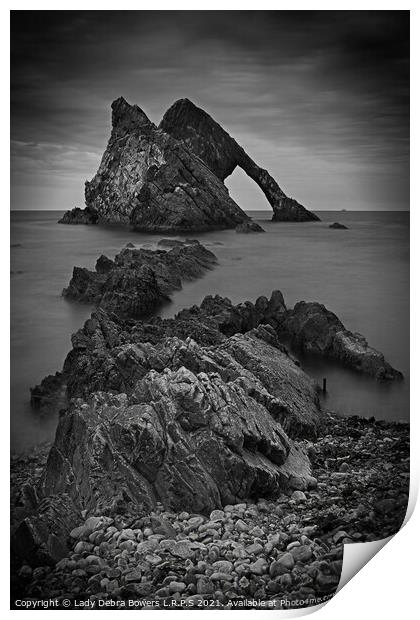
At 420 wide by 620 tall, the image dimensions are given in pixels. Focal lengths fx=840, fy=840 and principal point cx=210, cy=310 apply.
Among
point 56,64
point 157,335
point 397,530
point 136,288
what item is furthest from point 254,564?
point 56,64

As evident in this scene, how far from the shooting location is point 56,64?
478 centimetres

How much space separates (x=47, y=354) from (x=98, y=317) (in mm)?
359

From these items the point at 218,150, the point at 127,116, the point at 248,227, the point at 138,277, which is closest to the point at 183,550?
the point at 138,277

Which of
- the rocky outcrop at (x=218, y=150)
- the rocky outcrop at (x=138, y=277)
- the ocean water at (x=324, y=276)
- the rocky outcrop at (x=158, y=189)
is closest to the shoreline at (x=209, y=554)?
the ocean water at (x=324, y=276)

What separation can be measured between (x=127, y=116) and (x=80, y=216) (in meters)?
0.66

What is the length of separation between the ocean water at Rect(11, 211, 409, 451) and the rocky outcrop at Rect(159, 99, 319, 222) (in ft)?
0.75

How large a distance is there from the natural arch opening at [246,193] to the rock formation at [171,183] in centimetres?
3

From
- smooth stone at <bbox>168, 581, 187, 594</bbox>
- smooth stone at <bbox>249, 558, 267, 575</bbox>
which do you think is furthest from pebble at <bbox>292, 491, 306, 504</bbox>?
smooth stone at <bbox>168, 581, 187, 594</bbox>

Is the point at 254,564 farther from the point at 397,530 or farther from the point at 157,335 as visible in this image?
the point at 157,335

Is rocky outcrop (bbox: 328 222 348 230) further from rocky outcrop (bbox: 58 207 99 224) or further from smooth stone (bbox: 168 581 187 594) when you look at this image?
smooth stone (bbox: 168 581 187 594)

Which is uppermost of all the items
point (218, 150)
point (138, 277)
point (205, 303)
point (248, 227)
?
point (218, 150)

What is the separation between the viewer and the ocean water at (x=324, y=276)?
193 inches

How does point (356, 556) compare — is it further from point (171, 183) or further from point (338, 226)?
point (171, 183)

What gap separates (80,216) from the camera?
5102mm
